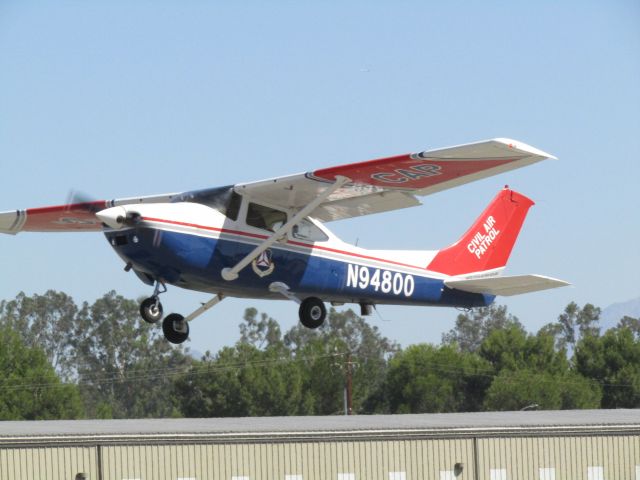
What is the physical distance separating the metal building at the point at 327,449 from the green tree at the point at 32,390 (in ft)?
174

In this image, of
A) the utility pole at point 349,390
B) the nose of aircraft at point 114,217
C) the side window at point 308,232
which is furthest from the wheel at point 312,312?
the utility pole at point 349,390

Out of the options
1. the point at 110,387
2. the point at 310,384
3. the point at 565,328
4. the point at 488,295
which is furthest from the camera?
the point at 565,328

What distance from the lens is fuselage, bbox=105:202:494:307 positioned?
22031 mm

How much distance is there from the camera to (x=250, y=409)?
82312 mm

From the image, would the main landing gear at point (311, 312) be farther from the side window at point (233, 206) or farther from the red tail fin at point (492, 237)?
the red tail fin at point (492, 237)

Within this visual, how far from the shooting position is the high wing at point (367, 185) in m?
21.7

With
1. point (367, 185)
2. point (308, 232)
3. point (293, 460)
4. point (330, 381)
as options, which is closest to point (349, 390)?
point (330, 381)

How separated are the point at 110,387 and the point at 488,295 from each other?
248ft

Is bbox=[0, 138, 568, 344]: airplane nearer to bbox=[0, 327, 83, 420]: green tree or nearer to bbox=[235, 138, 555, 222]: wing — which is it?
bbox=[235, 138, 555, 222]: wing

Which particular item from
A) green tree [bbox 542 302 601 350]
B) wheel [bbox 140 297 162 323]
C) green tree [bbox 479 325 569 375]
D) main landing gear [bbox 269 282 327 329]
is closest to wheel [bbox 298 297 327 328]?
main landing gear [bbox 269 282 327 329]

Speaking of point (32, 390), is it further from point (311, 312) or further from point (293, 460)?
point (293, 460)

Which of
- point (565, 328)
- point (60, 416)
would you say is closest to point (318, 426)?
point (60, 416)

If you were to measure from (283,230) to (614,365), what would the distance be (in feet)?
221

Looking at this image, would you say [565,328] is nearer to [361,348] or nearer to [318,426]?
[361,348]
